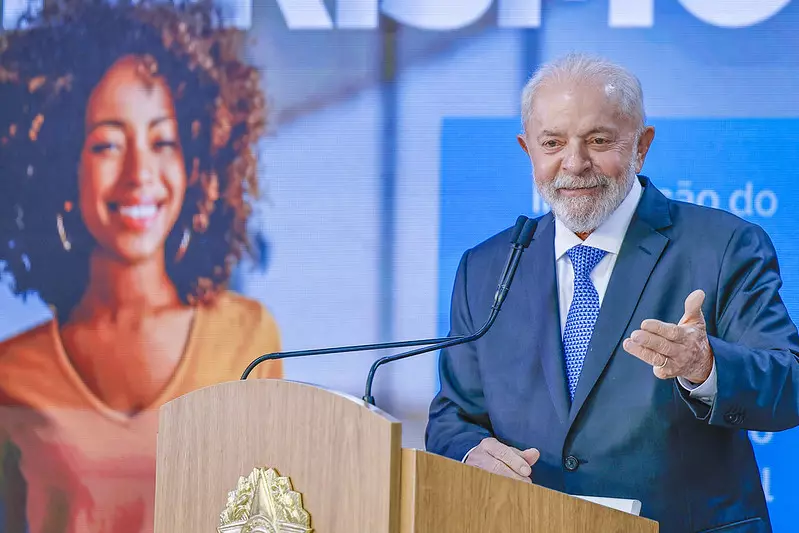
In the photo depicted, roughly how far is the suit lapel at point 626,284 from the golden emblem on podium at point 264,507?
0.87 meters

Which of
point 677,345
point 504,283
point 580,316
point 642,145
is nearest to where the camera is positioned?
point 677,345

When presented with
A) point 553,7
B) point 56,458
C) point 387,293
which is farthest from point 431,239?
point 56,458

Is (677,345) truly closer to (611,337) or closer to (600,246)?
(611,337)

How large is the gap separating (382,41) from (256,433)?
80.7 inches

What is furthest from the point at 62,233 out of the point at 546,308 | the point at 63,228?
the point at 546,308

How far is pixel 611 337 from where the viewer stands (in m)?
2.41

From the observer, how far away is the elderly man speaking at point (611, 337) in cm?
232

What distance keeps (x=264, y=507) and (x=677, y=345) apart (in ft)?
2.48

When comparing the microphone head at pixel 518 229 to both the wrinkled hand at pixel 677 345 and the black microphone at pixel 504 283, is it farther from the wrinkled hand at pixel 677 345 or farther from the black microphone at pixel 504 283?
the wrinkled hand at pixel 677 345

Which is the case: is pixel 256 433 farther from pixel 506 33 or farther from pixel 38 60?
pixel 38 60

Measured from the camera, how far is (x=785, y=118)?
3.39m

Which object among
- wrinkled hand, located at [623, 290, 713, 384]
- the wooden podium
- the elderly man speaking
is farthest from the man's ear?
the wooden podium

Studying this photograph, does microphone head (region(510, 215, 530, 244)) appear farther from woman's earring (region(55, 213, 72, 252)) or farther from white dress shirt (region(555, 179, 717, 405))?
woman's earring (region(55, 213, 72, 252))

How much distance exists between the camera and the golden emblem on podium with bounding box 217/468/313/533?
1.69m
